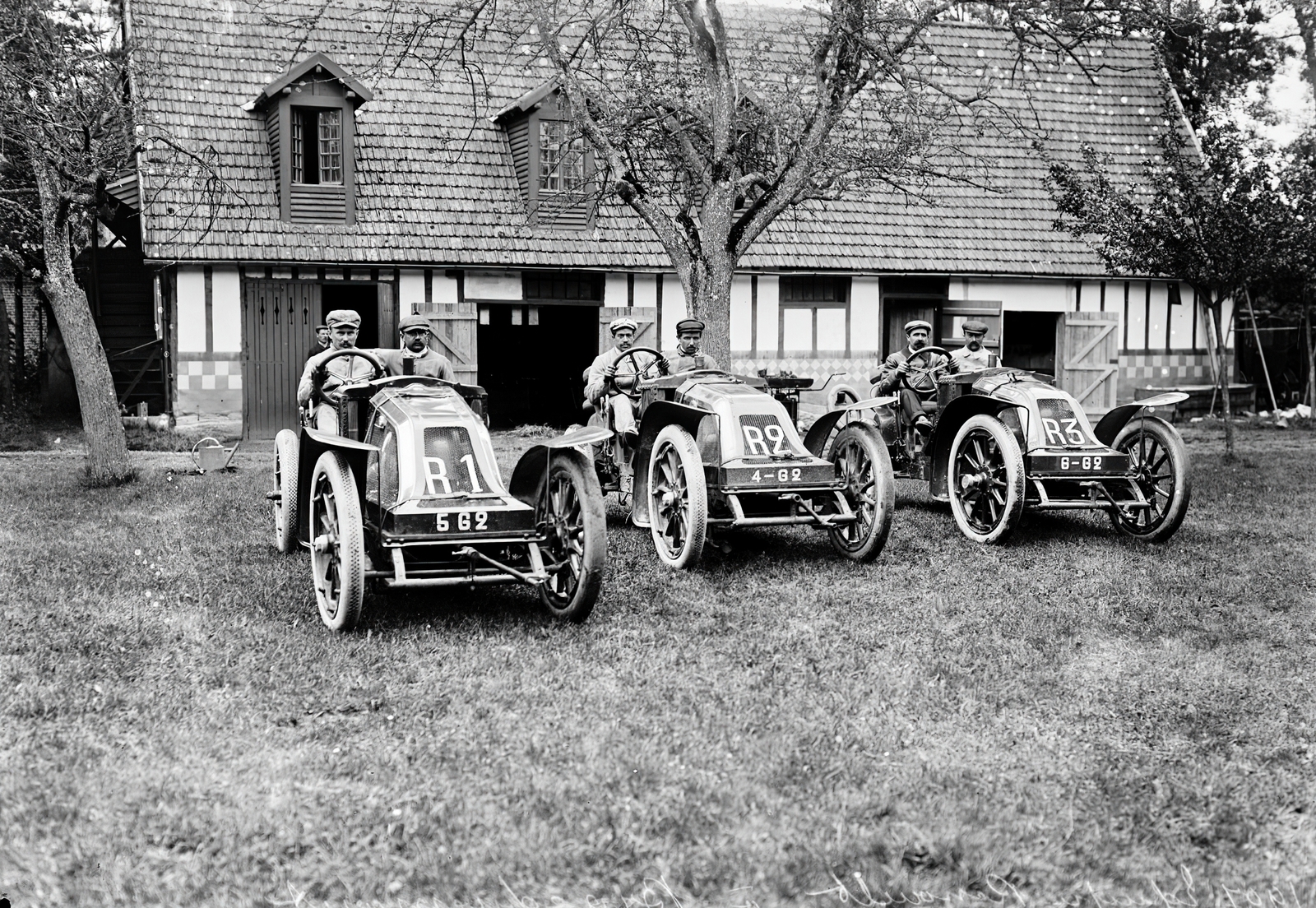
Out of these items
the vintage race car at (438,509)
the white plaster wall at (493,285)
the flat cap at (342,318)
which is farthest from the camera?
the white plaster wall at (493,285)

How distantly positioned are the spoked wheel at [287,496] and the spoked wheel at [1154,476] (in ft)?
18.3

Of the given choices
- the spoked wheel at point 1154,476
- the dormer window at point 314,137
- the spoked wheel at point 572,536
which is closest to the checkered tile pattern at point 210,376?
the dormer window at point 314,137

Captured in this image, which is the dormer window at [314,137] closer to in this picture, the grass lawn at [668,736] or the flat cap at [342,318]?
the flat cap at [342,318]

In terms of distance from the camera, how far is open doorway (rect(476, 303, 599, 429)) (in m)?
20.1

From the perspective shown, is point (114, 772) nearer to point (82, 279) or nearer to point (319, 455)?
point (319, 455)

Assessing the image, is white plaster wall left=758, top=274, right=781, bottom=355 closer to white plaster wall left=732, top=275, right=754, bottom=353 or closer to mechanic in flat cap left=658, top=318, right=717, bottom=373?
white plaster wall left=732, top=275, right=754, bottom=353

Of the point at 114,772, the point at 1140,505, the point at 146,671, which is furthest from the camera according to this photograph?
the point at 1140,505

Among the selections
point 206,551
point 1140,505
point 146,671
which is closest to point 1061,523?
point 1140,505

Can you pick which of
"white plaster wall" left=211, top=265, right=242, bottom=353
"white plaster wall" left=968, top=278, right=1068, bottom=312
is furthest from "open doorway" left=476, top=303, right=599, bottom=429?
"white plaster wall" left=968, top=278, right=1068, bottom=312

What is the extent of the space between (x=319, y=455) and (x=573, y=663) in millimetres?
2027

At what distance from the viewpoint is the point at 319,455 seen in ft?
22.4

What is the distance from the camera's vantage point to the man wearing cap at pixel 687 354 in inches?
369

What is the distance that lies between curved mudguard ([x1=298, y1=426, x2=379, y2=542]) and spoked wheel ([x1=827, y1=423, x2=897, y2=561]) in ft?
10.0

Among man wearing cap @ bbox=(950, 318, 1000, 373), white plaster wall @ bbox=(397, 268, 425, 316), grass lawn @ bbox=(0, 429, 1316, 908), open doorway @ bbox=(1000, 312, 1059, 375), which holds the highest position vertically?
white plaster wall @ bbox=(397, 268, 425, 316)
